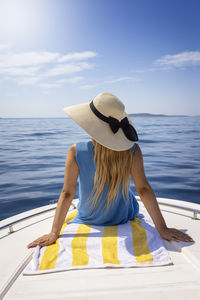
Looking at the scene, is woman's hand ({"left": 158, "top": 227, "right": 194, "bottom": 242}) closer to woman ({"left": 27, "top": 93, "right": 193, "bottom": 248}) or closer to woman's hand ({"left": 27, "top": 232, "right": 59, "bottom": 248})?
woman ({"left": 27, "top": 93, "right": 193, "bottom": 248})

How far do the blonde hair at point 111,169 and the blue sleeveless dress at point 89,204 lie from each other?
3 centimetres

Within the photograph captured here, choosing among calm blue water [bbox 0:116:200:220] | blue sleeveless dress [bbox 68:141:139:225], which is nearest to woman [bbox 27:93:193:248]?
blue sleeveless dress [bbox 68:141:139:225]

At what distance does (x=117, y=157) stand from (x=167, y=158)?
6163 millimetres

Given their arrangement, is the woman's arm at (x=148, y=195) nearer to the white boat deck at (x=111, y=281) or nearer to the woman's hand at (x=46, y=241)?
the white boat deck at (x=111, y=281)

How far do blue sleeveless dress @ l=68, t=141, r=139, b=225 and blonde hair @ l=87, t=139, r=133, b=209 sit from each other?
1.4 inches

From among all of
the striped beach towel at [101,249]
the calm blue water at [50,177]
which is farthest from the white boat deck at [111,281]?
the calm blue water at [50,177]

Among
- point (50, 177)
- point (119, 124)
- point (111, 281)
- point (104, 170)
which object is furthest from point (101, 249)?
point (50, 177)

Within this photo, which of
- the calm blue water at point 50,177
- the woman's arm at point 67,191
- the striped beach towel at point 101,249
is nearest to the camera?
the striped beach towel at point 101,249

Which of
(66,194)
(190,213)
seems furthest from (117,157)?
(190,213)

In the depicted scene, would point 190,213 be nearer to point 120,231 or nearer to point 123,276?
point 120,231

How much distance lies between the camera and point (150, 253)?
124 cm

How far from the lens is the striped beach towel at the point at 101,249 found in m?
1.15

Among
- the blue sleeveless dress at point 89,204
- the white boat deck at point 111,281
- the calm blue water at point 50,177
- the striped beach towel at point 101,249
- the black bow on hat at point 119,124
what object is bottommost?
the calm blue water at point 50,177

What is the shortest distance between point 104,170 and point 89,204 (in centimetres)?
29
